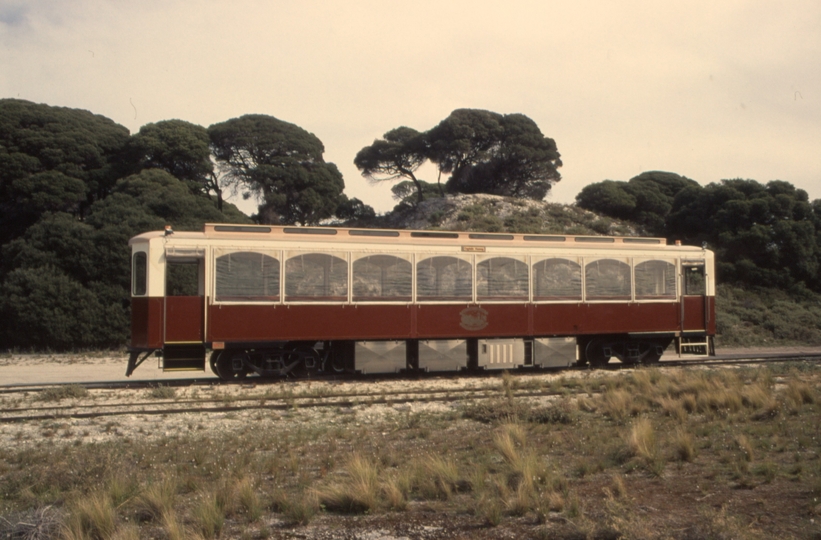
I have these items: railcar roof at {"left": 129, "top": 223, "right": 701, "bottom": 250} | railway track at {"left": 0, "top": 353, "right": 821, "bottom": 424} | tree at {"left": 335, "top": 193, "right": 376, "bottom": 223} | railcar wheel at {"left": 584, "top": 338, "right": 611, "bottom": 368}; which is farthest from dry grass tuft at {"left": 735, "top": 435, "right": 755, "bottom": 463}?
tree at {"left": 335, "top": 193, "right": 376, "bottom": 223}

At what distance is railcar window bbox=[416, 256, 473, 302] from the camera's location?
16.7 meters

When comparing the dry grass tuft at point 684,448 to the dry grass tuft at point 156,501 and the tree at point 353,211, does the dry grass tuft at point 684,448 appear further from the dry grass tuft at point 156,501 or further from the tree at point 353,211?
the tree at point 353,211

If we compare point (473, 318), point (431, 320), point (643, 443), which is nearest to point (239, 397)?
point (431, 320)

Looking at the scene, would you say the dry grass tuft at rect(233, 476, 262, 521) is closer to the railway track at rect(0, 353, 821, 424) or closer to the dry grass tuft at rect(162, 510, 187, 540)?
the dry grass tuft at rect(162, 510, 187, 540)

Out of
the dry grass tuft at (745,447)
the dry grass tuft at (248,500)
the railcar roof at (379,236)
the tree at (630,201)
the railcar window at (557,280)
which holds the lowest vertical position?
the dry grass tuft at (248,500)

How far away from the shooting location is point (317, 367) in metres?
16.5

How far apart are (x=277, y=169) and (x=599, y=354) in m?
33.8

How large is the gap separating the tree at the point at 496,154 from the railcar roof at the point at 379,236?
38.8 meters

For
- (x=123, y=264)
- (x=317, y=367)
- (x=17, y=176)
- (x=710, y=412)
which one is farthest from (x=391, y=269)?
(x=17, y=176)

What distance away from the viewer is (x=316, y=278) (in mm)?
15930

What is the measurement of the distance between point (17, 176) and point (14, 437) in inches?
1263

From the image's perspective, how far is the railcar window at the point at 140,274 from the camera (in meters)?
15.1

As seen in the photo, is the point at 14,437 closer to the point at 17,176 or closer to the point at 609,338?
the point at 609,338

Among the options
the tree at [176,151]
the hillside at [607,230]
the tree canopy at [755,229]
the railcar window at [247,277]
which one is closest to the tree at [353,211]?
the hillside at [607,230]
